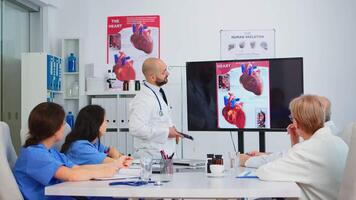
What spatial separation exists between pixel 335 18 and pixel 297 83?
2.03 meters

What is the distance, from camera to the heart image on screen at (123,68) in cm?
561

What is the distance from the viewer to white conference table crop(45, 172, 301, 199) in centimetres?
184

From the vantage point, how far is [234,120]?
3.97 metres

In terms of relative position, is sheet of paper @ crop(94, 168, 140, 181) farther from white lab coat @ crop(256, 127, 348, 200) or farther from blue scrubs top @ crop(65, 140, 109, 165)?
white lab coat @ crop(256, 127, 348, 200)

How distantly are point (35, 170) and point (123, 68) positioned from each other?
3.54m

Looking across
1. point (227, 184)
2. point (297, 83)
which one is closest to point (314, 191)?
point (227, 184)

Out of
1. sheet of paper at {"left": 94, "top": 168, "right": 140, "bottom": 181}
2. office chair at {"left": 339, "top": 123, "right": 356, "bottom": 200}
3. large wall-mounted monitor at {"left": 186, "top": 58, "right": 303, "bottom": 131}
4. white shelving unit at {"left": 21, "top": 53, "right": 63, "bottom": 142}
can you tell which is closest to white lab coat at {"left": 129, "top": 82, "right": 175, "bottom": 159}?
large wall-mounted monitor at {"left": 186, "top": 58, "right": 303, "bottom": 131}

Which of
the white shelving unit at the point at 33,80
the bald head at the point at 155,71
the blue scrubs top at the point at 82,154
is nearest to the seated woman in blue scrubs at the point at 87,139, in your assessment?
the blue scrubs top at the point at 82,154

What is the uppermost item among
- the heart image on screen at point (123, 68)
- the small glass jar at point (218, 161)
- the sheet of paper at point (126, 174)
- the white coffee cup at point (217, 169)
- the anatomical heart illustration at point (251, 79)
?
the heart image on screen at point (123, 68)

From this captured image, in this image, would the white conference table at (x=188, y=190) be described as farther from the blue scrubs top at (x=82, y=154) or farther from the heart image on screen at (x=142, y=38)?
the heart image on screen at (x=142, y=38)

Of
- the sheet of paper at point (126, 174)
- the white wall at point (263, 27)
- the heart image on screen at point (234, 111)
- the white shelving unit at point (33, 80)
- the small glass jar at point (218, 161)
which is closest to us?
the sheet of paper at point (126, 174)

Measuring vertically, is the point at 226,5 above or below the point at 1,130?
above

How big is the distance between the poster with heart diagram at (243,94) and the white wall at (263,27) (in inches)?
60.3

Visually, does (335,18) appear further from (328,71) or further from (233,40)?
(233,40)
